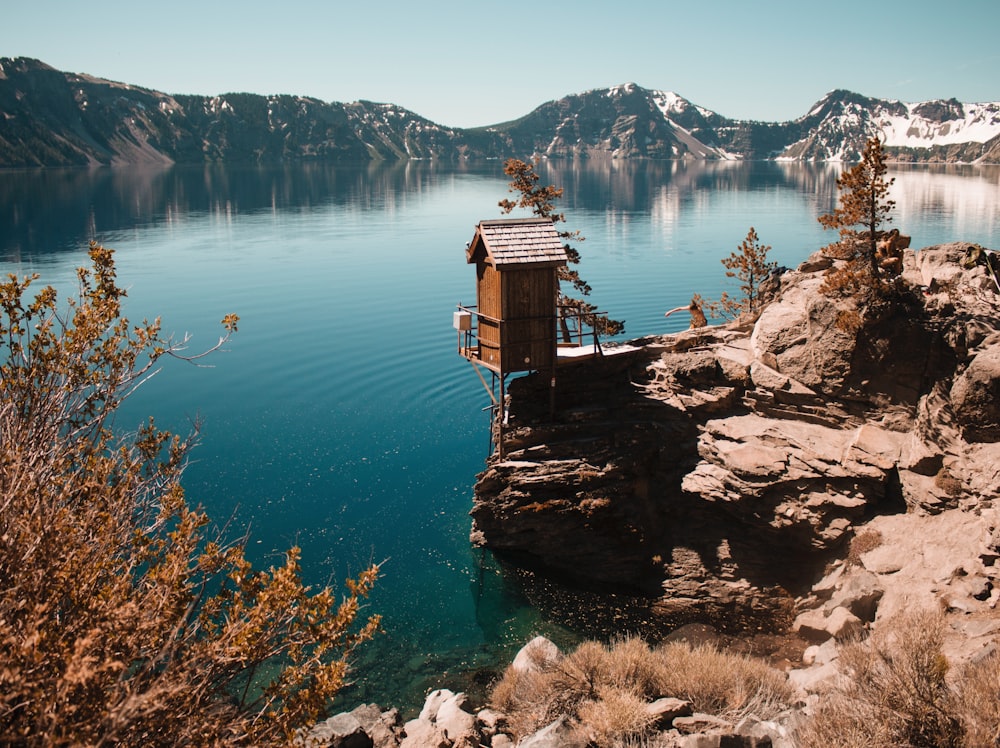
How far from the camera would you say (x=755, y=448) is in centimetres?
2727

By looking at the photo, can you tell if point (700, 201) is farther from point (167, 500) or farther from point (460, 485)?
point (167, 500)

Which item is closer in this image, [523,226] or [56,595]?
[56,595]

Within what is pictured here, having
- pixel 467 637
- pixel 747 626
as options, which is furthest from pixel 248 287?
pixel 747 626

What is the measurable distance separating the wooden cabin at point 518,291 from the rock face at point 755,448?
1683mm

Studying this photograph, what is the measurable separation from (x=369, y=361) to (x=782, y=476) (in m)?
32.2

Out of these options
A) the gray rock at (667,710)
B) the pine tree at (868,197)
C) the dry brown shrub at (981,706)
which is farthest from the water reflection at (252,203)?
the dry brown shrub at (981,706)

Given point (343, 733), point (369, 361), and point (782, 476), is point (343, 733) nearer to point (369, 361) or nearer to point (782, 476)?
point (782, 476)

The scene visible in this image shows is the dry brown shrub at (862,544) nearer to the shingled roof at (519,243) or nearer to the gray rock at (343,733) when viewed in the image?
the shingled roof at (519,243)

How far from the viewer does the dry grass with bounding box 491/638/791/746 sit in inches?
621

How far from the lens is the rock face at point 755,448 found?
24.2 meters

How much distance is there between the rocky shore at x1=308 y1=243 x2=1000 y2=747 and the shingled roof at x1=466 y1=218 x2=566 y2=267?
5135mm

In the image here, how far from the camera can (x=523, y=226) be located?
29641 mm

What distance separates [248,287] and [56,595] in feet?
221

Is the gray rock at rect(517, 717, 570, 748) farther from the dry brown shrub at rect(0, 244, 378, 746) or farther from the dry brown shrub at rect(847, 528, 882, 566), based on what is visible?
the dry brown shrub at rect(847, 528, 882, 566)
